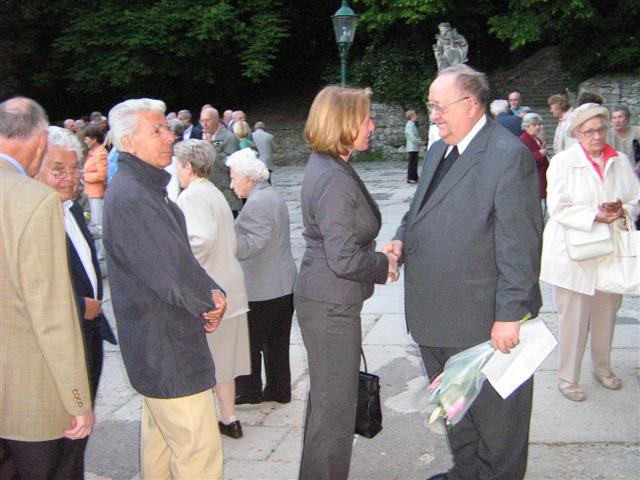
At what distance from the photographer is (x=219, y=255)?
4527 mm

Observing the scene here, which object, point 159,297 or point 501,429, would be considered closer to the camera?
point 159,297

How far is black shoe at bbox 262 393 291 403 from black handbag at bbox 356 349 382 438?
1.62 meters

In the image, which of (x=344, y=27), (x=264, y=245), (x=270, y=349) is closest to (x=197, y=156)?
(x=264, y=245)

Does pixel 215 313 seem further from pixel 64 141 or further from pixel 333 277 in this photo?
pixel 64 141

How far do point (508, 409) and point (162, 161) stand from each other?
1.84 m

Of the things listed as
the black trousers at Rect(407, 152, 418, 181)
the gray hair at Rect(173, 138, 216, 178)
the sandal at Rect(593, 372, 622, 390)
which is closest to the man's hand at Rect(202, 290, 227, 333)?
the gray hair at Rect(173, 138, 216, 178)

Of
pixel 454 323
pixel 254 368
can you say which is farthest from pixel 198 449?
pixel 254 368

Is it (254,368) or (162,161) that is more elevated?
(162,161)

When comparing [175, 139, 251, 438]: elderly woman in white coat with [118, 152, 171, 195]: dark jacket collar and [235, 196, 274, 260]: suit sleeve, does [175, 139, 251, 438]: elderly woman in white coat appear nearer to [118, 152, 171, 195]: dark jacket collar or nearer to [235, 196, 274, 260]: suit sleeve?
[235, 196, 274, 260]: suit sleeve

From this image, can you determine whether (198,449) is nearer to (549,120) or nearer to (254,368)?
(254,368)

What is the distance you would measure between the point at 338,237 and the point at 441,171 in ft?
2.18

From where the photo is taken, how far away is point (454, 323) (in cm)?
334

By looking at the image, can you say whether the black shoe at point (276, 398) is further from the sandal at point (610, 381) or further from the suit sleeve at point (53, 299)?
the suit sleeve at point (53, 299)

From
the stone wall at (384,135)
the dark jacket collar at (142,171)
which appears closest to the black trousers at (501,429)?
the dark jacket collar at (142,171)
